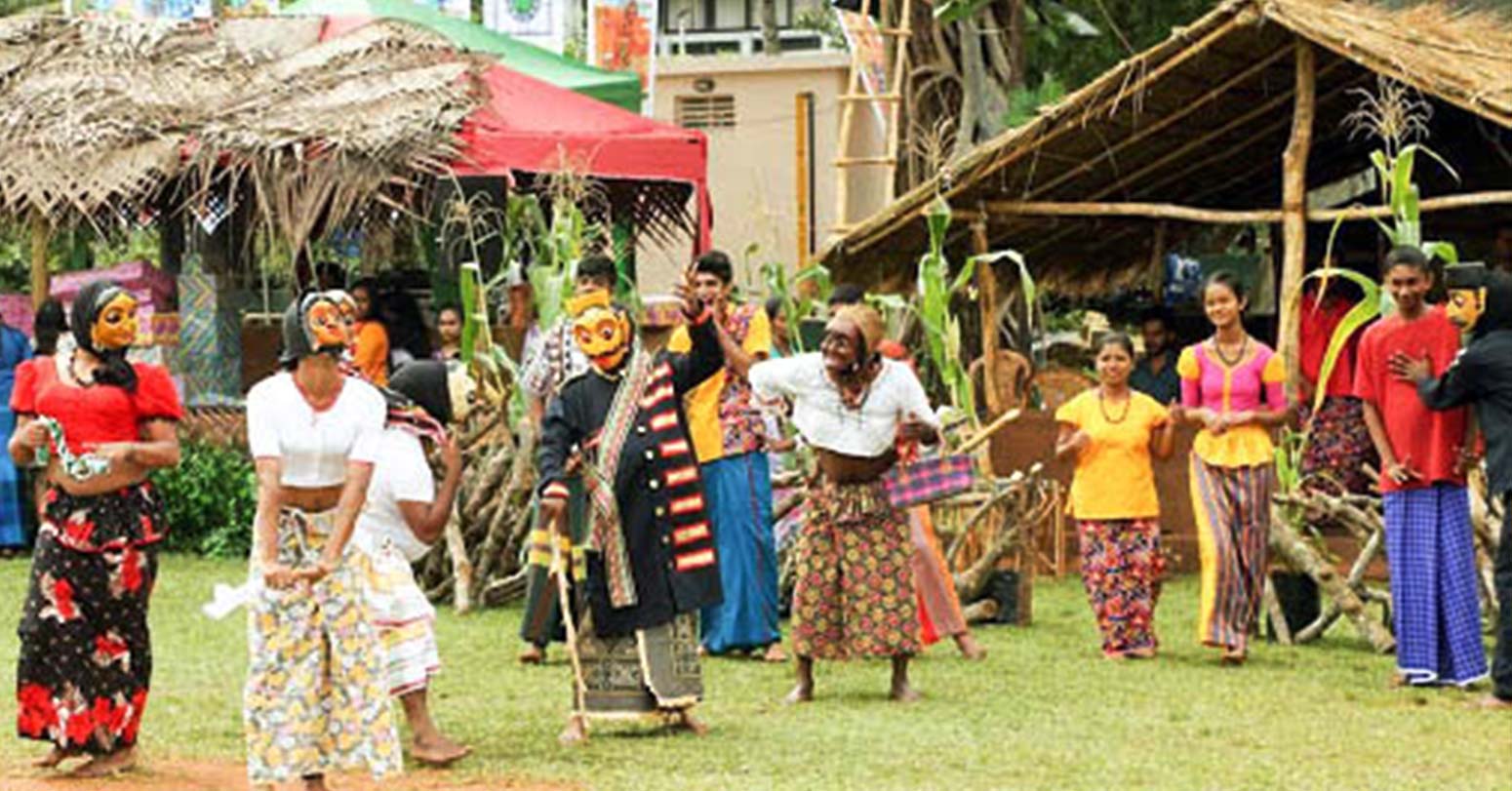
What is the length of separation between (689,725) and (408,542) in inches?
53.0

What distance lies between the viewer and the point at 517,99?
18938mm

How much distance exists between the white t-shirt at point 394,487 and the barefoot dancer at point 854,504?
6.17ft

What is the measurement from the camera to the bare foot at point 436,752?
9.53 m

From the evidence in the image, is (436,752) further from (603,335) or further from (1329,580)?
(1329,580)

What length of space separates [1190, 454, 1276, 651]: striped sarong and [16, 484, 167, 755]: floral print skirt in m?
5.04

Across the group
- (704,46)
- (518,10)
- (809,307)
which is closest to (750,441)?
(809,307)

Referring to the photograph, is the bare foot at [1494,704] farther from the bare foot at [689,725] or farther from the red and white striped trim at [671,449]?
the red and white striped trim at [671,449]

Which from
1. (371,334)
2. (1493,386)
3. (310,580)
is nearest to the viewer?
(310,580)

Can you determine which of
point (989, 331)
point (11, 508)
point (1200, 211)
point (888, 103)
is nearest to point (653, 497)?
point (1200, 211)

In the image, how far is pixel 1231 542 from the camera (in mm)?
12484

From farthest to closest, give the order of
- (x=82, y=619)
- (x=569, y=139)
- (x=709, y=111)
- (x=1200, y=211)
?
1. (x=709, y=111)
2. (x=569, y=139)
3. (x=1200, y=211)
4. (x=82, y=619)

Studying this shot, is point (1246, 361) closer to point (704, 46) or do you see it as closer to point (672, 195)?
point (672, 195)

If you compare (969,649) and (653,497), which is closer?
(653,497)

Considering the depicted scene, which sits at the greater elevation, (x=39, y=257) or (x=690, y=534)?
(x=39, y=257)
